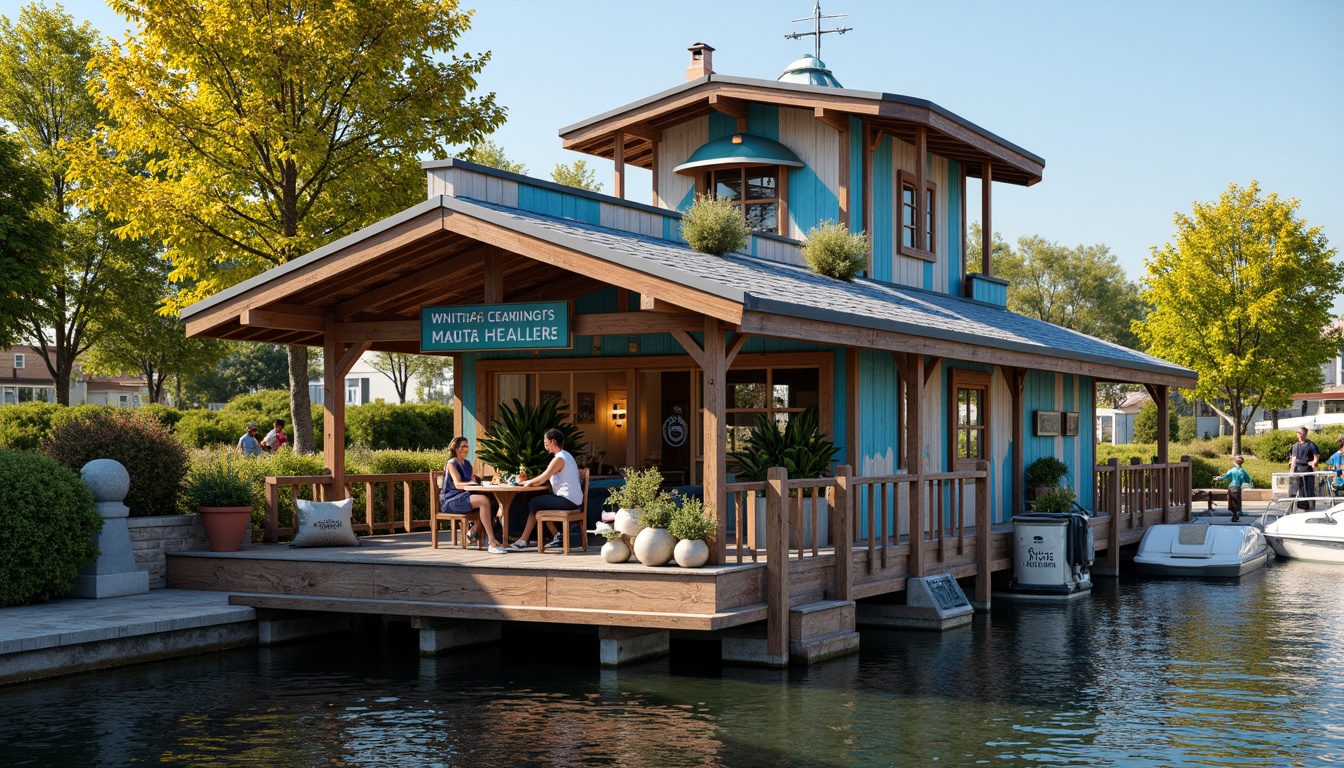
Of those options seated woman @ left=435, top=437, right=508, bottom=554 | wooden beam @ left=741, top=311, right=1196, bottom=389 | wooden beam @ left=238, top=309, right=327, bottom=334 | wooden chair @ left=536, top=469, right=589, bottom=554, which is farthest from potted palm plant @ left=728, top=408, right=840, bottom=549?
wooden beam @ left=238, top=309, right=327, bottom=334

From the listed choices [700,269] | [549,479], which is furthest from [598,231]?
[549,479]

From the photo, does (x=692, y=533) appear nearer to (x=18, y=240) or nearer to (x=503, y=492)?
(x=503, y=492)

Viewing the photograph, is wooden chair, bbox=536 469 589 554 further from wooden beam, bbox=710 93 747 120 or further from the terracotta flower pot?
wooden beam, bbox=710 93 747 120

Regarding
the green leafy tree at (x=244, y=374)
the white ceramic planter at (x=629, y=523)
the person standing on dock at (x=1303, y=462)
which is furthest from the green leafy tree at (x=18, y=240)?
the green leafy tree at (x=244, y=374)

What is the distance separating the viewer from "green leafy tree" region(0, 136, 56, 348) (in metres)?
22.8

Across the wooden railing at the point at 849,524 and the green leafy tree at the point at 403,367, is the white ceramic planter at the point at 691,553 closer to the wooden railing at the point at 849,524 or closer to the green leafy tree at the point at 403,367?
the wooden railing at the point at 849,524

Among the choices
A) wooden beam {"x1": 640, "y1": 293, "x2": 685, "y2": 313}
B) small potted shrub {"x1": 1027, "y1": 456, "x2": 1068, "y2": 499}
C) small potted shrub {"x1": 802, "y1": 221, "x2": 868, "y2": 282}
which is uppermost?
small potted shrub {"x1": 802, "y1": 221, "x2": 868, "y2": 282}

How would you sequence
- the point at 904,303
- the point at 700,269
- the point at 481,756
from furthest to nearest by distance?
the point at 904,303, the point at 700,269, the point at 481,756

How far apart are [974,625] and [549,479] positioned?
4871 mm

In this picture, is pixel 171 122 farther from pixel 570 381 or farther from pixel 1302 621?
pixel 1302 621

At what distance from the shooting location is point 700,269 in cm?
1233

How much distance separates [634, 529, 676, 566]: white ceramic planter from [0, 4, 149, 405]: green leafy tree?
2326 centimetres

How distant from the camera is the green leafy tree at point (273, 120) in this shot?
19.4 m

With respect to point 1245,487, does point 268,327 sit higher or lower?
higher
